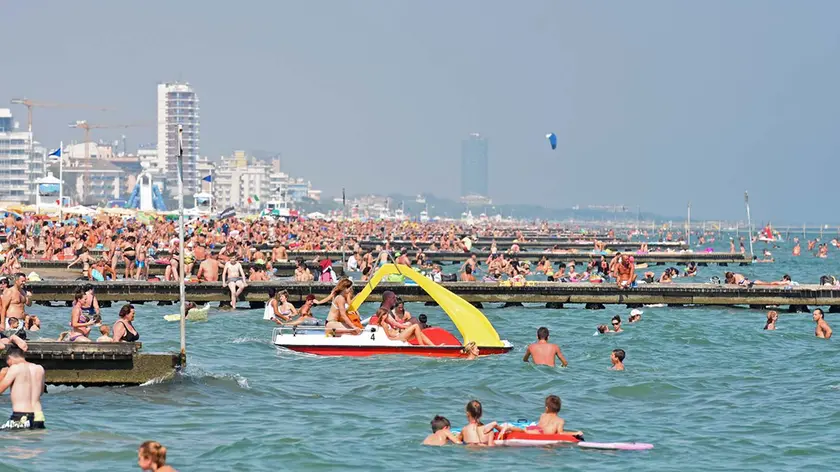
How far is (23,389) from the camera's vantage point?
16281mm

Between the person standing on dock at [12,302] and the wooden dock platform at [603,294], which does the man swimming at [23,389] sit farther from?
the wooden dock platform at [603,294]

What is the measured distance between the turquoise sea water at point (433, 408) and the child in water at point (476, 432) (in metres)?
0.23

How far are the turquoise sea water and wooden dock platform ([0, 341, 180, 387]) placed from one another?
22 centimetres

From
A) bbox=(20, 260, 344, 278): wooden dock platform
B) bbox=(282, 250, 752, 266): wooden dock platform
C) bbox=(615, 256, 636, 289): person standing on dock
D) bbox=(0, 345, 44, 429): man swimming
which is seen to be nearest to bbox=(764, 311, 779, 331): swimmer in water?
bbox=(615, 256, 636, 289): person standing on dock

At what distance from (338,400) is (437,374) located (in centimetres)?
346

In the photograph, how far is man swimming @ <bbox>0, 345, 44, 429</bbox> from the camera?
640 inches

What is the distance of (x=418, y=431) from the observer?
59.2ft

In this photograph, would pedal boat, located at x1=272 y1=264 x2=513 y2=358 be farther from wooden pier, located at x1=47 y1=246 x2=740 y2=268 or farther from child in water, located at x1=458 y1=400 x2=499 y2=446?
wooden pier, located at x1=47 y1=246 x2=740 y2=268

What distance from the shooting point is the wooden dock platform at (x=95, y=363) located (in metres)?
20.3

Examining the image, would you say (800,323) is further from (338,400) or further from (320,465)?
(320,465)

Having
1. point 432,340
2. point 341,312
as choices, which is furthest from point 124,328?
point 432,340

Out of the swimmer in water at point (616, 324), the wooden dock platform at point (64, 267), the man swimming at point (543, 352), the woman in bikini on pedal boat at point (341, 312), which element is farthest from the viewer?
the wooden dock platform at point (64, 267)

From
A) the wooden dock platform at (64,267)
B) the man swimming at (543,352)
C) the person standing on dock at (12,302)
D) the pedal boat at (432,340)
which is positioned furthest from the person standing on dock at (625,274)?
the person standing on dock at (12,302)

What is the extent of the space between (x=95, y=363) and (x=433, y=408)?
546cm
